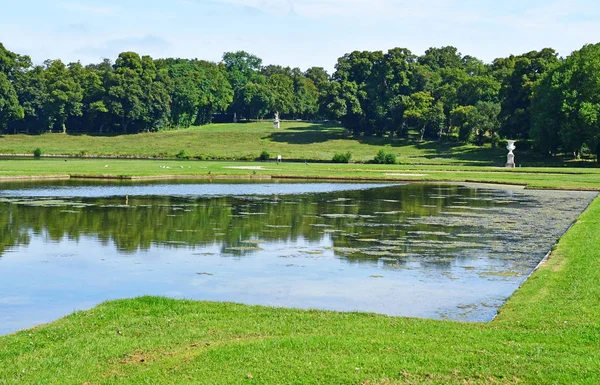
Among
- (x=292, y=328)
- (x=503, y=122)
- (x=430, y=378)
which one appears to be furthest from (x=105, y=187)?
(x=503, y=122)

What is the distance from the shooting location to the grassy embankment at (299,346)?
1084cm

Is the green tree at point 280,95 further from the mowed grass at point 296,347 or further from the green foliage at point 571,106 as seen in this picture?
the mowed grass at point 296,347

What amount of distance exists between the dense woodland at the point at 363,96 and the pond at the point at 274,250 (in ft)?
201

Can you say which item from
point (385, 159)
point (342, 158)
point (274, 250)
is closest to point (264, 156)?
point (342, 158)

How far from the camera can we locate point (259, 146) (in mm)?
127750

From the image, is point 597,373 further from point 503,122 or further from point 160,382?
point 503,122

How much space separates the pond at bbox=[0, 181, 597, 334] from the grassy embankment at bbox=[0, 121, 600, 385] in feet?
6.49

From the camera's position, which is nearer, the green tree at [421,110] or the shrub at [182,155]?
the shrub at [182,155]

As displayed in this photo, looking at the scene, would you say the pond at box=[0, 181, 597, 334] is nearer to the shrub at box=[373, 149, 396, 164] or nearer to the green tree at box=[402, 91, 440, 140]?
the shrub at box=[373, 149, 396, 164]

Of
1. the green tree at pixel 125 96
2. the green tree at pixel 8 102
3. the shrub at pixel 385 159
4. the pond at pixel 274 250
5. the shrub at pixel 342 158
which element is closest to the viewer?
the pond at pixel 274 250

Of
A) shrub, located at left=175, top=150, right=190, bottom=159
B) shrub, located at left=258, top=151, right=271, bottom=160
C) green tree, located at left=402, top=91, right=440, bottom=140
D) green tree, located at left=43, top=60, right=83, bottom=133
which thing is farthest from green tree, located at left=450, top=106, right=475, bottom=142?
green tree, located at left=43, top=60, right=83, bottom=133

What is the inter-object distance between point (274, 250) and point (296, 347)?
13.7 metres

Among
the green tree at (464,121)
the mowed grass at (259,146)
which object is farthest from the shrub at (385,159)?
the green tree at (464,121)

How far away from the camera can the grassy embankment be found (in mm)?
10836
